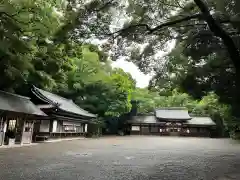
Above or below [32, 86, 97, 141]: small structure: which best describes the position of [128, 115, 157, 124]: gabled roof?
above

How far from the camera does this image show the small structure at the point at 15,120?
1598 cm

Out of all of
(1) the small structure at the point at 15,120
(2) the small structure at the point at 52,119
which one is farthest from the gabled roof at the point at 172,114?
(1) the small structure at the point at 15,120

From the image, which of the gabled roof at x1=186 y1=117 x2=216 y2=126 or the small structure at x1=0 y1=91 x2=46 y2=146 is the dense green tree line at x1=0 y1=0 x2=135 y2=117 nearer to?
the small structure at x1=0 y1=91 x2=46 y2=146

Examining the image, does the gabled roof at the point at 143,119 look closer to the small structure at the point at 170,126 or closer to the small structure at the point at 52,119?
the small structure at the point at 170,126

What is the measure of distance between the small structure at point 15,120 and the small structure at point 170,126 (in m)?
27.8

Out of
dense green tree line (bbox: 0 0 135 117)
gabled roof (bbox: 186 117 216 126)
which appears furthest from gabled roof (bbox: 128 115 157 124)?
dense green tree line (bbox: 0 0 135 117)

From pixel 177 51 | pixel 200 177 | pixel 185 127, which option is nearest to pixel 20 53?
pixel 177 51

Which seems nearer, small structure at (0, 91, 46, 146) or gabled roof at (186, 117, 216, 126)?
small structure at (0, 91, 46, 146)

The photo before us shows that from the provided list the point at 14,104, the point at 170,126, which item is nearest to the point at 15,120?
the point at 14,104

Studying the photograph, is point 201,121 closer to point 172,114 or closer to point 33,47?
point 172,114

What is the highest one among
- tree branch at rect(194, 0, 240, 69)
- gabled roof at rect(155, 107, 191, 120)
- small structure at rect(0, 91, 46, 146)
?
gabled roof at rect(155, 107, 191, 120)

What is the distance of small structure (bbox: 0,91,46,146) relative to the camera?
16.0 meters

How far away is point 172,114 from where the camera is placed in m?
47.4

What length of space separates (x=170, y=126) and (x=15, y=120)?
1275 inches
